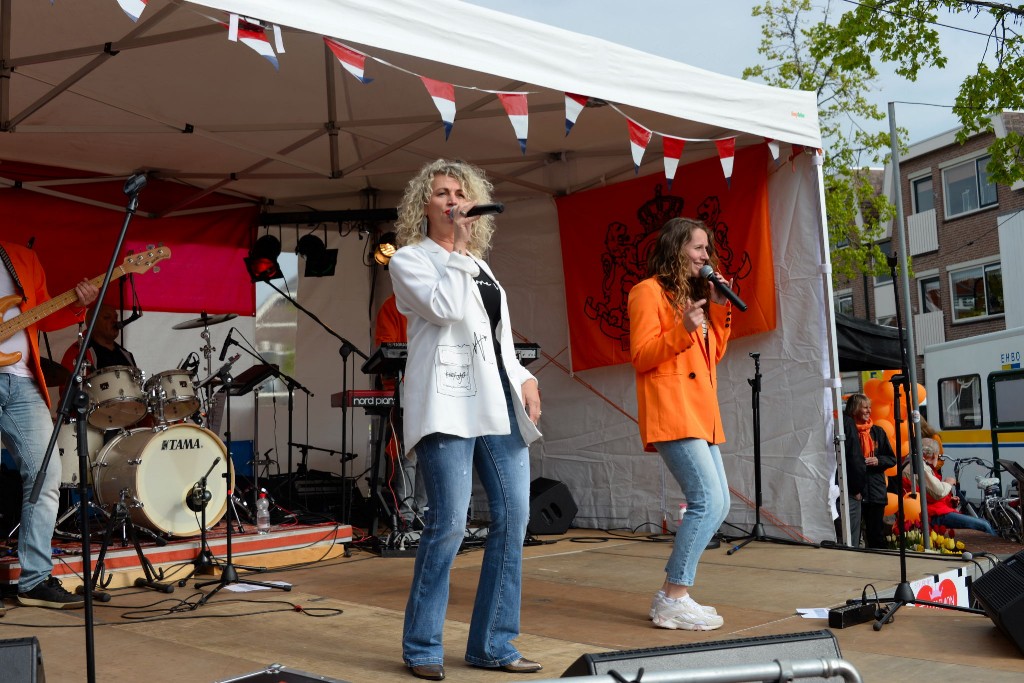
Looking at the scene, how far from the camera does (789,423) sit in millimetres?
6969

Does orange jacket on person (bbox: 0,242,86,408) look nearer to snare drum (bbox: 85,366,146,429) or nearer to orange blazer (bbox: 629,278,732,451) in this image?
snare drum (bbox: 85,366,146,429)

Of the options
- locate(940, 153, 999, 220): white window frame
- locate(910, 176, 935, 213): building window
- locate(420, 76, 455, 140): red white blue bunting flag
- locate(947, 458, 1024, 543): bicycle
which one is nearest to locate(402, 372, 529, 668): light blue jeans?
locate(420, 76, 455, 140): red white blue bunting flag

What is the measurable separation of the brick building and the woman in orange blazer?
2336cm

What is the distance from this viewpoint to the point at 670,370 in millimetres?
4285

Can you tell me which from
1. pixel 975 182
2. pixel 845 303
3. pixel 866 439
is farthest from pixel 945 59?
pixel 845 303

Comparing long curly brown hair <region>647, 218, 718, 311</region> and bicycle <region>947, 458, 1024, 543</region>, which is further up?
long curly brown hair <region>647, 218, 718, 311</region>

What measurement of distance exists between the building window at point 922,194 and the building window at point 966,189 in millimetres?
724

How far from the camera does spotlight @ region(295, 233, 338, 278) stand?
9.07 meters

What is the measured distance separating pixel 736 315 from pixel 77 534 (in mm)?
4856

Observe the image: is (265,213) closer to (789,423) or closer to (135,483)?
(135,483)

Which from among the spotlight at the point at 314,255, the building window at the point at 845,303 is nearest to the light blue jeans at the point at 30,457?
the spotlight at the point at 314,255

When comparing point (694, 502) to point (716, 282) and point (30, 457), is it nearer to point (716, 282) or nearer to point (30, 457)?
point (716, 282)

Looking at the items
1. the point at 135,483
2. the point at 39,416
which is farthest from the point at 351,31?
the point at 135,483

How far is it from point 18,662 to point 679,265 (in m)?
3.10
